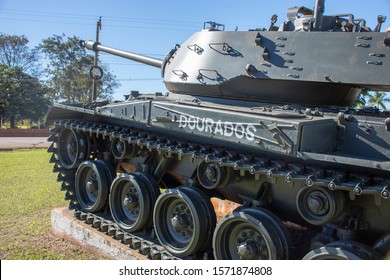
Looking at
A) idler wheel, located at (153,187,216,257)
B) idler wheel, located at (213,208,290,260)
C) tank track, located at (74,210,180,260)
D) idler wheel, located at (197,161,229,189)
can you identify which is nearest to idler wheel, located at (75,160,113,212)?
tank track, located at (74,210,180,260)

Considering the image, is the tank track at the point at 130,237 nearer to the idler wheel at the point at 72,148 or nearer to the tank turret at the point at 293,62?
the idler wheel at the point at 72,148

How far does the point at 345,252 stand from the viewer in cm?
419

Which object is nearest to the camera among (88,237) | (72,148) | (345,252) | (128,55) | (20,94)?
(345,252)

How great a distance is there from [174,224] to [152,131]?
62.3 inches

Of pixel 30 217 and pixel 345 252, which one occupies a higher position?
pixel 345 252

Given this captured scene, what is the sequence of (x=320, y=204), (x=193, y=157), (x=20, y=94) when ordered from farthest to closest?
(x=20, y=94) < (x=193, y=157) < (x=320, y=204)

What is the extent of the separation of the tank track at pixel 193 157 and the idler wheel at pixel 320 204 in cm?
15

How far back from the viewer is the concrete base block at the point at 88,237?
6.51 metres

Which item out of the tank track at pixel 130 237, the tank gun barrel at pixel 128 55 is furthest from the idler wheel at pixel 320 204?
the tank gun barrel at pixel 128 55

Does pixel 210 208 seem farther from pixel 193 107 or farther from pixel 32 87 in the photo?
pixel 32 87

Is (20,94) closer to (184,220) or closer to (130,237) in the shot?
(130,237)

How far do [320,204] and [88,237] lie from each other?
4.37 meters

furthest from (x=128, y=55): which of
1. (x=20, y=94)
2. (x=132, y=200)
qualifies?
(x=20, y=94)

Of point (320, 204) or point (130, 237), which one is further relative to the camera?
point (130, 237)
